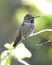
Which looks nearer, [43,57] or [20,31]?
[20,31]

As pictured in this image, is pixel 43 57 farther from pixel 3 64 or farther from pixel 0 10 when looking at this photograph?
pixel 3 64

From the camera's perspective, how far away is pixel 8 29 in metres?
2.33

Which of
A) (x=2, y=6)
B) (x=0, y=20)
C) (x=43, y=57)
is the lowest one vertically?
(x=43, y=57)

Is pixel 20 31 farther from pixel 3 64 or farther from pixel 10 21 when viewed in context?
pixel 10 21

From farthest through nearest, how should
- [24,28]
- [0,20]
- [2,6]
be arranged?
[2,6] < [0,20] < [24,28]

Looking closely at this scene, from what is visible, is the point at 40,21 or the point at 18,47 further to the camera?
the point at 40,21

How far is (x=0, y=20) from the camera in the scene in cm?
243

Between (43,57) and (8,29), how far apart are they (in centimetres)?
37

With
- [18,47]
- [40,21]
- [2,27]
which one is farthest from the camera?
[2,27]

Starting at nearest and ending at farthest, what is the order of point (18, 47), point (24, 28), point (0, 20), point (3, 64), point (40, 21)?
point (3, 64)
point (18, 47)
point (40, 21)
point (24, 28)
point (0, 20)

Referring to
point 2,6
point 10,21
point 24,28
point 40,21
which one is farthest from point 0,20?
point 40,21

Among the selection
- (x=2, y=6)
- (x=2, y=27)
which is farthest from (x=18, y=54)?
(x=2, y=6)

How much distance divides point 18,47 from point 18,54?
94mm

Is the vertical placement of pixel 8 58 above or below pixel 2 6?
below
